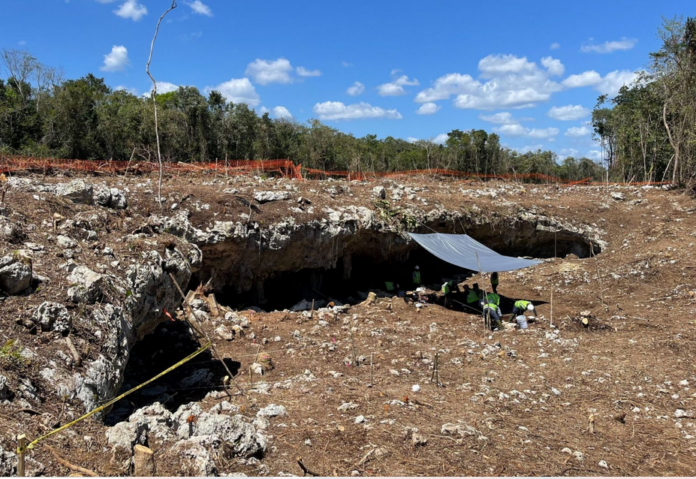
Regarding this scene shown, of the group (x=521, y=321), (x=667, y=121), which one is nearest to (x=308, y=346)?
(x=521, y=321)

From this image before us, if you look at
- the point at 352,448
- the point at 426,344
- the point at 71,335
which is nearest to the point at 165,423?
the point at 71,335

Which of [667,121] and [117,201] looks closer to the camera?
[117,201]

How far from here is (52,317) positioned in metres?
4.37

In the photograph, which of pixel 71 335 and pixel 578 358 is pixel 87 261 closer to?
pixel 71 335

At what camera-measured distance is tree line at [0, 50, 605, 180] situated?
1823 cm

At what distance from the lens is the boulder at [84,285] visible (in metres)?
4.75

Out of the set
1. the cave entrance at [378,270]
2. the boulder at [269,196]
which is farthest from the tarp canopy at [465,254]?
the boulder at [269,196]

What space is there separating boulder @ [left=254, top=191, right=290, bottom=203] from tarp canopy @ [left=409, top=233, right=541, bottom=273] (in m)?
3.54

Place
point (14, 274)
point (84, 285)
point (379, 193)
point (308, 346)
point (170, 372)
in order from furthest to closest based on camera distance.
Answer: point (379, 193) → point (308, 346) → point (170, 372) → point (84, 285) → point (14, 274)

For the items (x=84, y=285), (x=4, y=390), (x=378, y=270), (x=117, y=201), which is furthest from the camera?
(x=378, y=270)

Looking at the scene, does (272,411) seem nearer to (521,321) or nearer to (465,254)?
(521,321)

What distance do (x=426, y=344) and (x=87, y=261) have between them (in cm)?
614

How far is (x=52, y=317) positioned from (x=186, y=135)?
62.4 ft

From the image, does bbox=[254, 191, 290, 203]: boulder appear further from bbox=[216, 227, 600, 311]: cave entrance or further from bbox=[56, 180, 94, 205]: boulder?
bbox=[56, 180, 94, 205]: boulder
